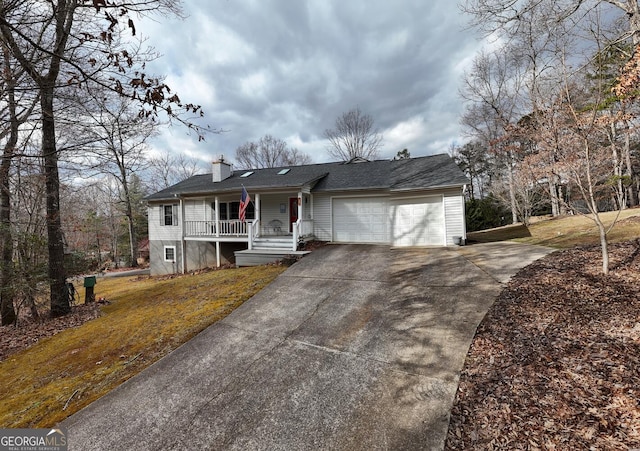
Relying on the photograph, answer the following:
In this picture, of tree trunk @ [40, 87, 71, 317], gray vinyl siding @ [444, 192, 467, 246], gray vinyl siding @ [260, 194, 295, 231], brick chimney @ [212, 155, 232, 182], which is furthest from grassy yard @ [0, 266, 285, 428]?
brick chimney @ [212, 155, 232, 182]

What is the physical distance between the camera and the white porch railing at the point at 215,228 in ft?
41.5

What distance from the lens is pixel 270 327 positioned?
5258mm

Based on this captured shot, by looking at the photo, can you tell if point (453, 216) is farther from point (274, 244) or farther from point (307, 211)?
point (274, 244)

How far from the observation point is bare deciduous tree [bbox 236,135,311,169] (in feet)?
114

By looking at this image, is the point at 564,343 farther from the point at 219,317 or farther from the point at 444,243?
the point at 444,243

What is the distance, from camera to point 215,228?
45.0 ft

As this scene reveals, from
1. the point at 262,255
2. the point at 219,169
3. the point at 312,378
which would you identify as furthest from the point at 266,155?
the point at 312,378

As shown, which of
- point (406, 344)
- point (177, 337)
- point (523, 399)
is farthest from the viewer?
point (177, 337)

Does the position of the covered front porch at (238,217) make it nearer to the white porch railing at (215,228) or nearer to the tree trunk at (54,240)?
the white porch railing at (215,228)

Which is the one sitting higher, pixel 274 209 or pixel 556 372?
pixel 274 209

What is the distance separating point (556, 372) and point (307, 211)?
1093cm

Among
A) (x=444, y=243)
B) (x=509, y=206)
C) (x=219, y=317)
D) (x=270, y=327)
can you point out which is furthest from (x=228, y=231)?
(x=509, y=206)

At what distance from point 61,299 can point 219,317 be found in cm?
532

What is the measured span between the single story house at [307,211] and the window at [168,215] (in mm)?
57
